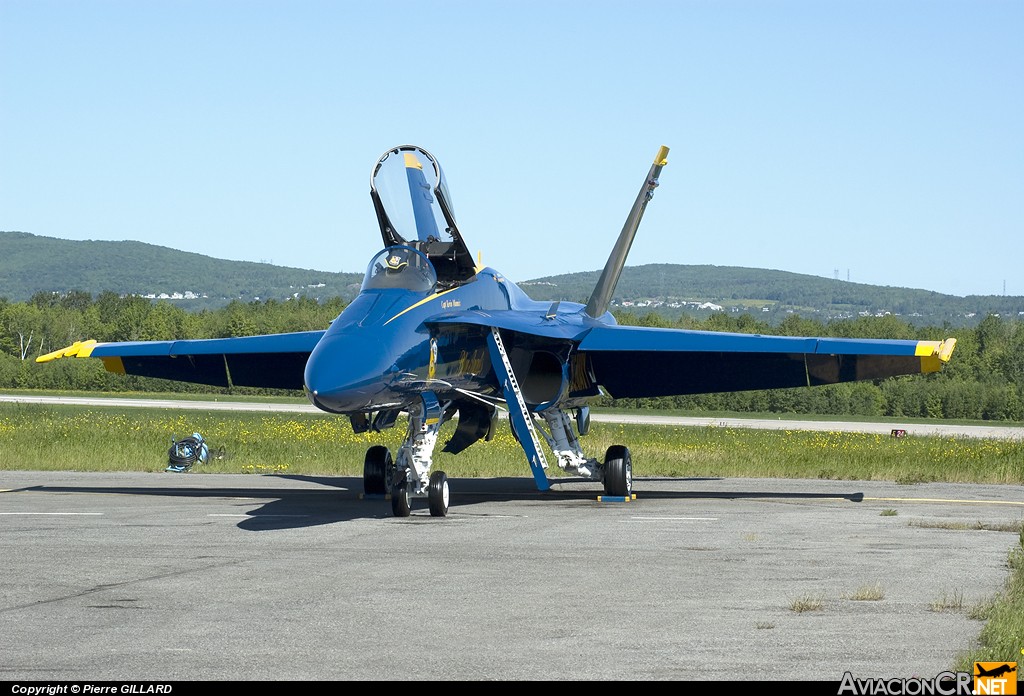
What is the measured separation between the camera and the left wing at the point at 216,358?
2008 centimetres

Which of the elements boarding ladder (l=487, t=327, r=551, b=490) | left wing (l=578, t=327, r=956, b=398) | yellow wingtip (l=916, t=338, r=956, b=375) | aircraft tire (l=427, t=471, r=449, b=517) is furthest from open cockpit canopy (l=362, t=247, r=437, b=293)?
yellow wingtip (l=916, t=338, r=956, b=375)

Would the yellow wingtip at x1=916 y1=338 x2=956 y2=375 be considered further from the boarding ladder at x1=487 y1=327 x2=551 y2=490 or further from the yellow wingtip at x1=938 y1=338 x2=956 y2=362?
the boarding ladder at x1=487 y1=327 x2=551 y2=490

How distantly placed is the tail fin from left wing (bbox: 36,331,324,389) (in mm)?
4795

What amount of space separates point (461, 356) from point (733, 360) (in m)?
5.42

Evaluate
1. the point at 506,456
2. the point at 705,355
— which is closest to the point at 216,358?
the point at 506,456

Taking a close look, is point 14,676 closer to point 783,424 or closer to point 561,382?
point 561,382

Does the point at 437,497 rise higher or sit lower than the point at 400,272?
lower

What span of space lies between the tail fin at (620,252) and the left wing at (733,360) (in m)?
0.99

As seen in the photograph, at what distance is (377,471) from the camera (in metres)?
19.6

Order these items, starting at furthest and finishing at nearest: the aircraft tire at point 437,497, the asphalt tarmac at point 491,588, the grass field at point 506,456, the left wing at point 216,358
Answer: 1. the grass field at point 506,456
2. the left wing at point 216,358
3. the aircraft tire at point 437,497
4. the asphalt tarmac at point 491,588

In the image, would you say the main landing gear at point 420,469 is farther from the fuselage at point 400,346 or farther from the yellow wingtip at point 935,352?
the yellow wingtip at point 935,352

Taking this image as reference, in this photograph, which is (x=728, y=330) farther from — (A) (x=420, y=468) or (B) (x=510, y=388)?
(A) (x=420, y=468)

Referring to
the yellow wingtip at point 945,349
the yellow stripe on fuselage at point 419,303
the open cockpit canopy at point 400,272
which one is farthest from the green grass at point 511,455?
the open cockpit canopy at point 400,272

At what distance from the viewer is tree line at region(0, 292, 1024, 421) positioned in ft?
244
